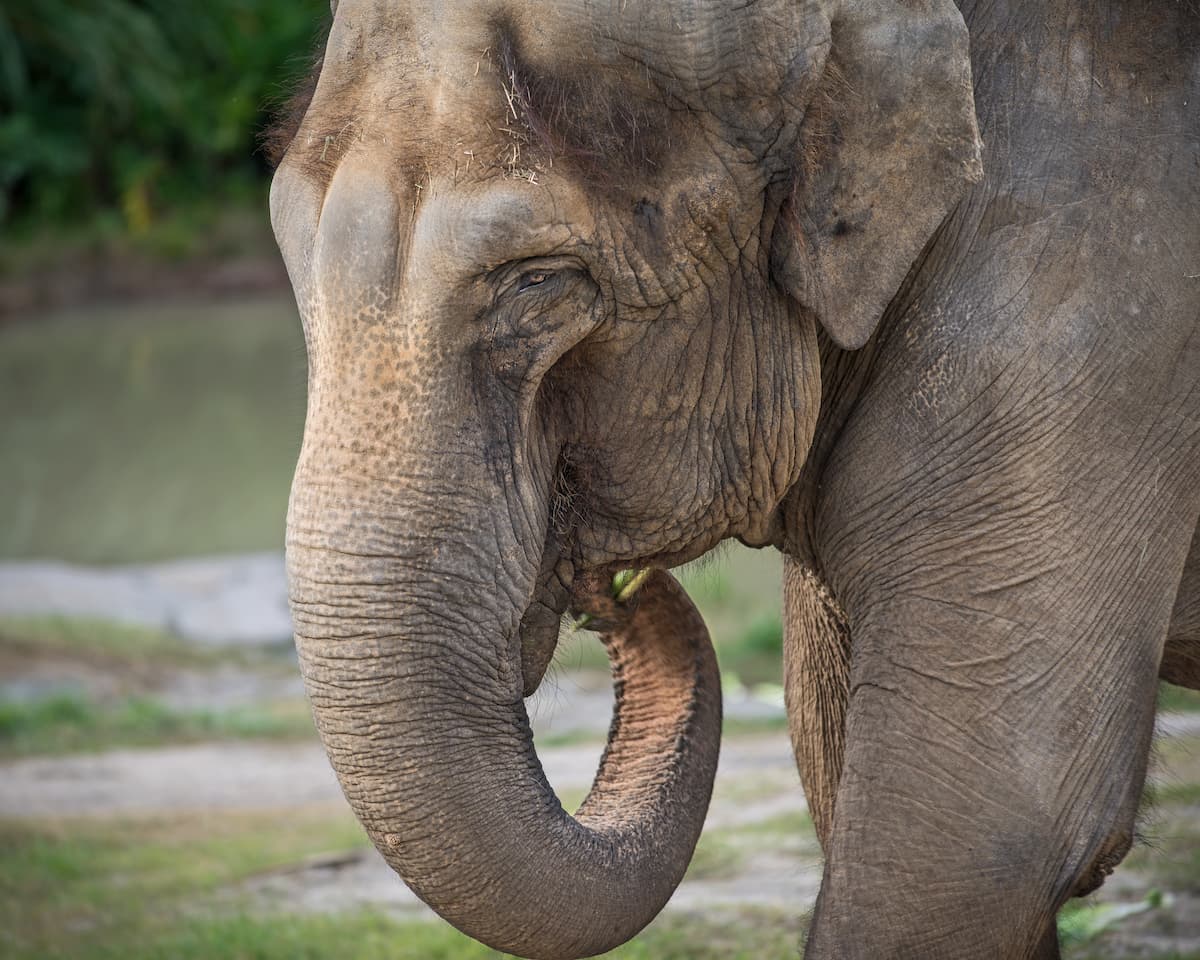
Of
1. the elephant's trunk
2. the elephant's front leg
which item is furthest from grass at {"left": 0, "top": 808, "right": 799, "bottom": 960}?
the elephant's trunk

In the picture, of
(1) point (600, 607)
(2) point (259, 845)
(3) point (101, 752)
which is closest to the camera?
(1) point (600, 607)

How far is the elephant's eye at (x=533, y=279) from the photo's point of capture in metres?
2.32

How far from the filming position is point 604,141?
2318mm

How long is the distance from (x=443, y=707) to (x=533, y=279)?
587 millimetres

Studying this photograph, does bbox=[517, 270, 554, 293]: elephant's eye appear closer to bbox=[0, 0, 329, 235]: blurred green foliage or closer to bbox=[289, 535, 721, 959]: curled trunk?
bbox=[289, 535, 721, 959]: curled trunk

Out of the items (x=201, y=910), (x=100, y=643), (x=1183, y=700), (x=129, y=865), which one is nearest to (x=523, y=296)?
(x=201, y=910)

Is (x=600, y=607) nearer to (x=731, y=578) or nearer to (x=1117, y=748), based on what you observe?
(x=1117, y=748)

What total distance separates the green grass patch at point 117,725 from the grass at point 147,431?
10.1 feet

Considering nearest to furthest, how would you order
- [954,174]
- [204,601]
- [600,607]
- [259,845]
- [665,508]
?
1. [954,174]
2. [665,508]
3. [600,607]
4. [259,845]
5. [204,601]

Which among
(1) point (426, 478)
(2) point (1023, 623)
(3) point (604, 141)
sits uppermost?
(3) point (604, 141)

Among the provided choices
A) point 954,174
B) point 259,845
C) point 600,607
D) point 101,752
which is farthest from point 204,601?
point 954,174

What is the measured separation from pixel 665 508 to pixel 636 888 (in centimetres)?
56

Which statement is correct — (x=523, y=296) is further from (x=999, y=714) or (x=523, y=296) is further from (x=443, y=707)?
(x=999, y=714)

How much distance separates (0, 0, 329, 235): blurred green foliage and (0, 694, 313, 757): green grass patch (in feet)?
44.9
